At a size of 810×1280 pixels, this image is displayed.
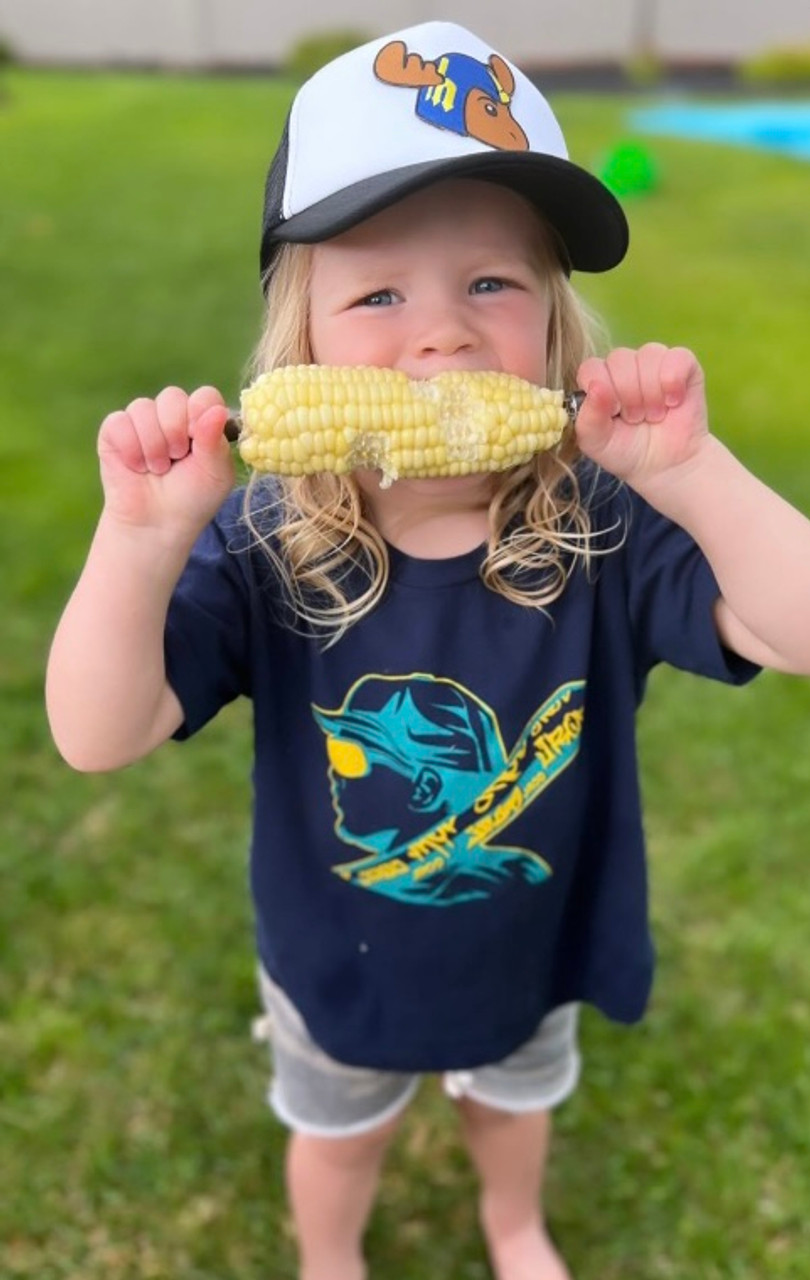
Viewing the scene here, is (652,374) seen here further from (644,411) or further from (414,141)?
(414,141)

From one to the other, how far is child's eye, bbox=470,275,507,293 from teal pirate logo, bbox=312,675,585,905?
0.51 meters

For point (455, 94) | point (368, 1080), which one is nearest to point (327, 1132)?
point (368, 1080)

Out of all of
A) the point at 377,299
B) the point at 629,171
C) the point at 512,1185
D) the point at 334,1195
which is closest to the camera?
the point at 377,299

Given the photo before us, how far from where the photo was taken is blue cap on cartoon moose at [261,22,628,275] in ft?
4.73

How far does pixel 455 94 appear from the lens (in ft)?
4.93

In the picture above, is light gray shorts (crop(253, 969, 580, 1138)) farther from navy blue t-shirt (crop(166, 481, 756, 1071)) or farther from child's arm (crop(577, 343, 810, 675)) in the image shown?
child's arm (crop(577, 343, 810, 675))

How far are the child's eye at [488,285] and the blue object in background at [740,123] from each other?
42.3ft

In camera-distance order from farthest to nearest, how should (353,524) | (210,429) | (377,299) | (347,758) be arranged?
(347,758), (353,524), (377,299), (210,429)

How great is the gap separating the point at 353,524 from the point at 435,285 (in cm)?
33

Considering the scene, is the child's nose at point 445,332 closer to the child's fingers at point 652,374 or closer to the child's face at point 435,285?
the child's face at point 435,285

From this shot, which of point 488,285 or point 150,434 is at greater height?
point 488,285

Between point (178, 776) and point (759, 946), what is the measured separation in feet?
5.70

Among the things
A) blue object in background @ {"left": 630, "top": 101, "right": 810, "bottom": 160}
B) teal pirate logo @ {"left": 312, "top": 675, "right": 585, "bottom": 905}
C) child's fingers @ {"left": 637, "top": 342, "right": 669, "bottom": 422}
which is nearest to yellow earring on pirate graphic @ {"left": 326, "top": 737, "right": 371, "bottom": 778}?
teal pirate logo @ {"left": 312, "top": 675, "right": 585, "bottom": 905}

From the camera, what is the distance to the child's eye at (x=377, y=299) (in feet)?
5.02
